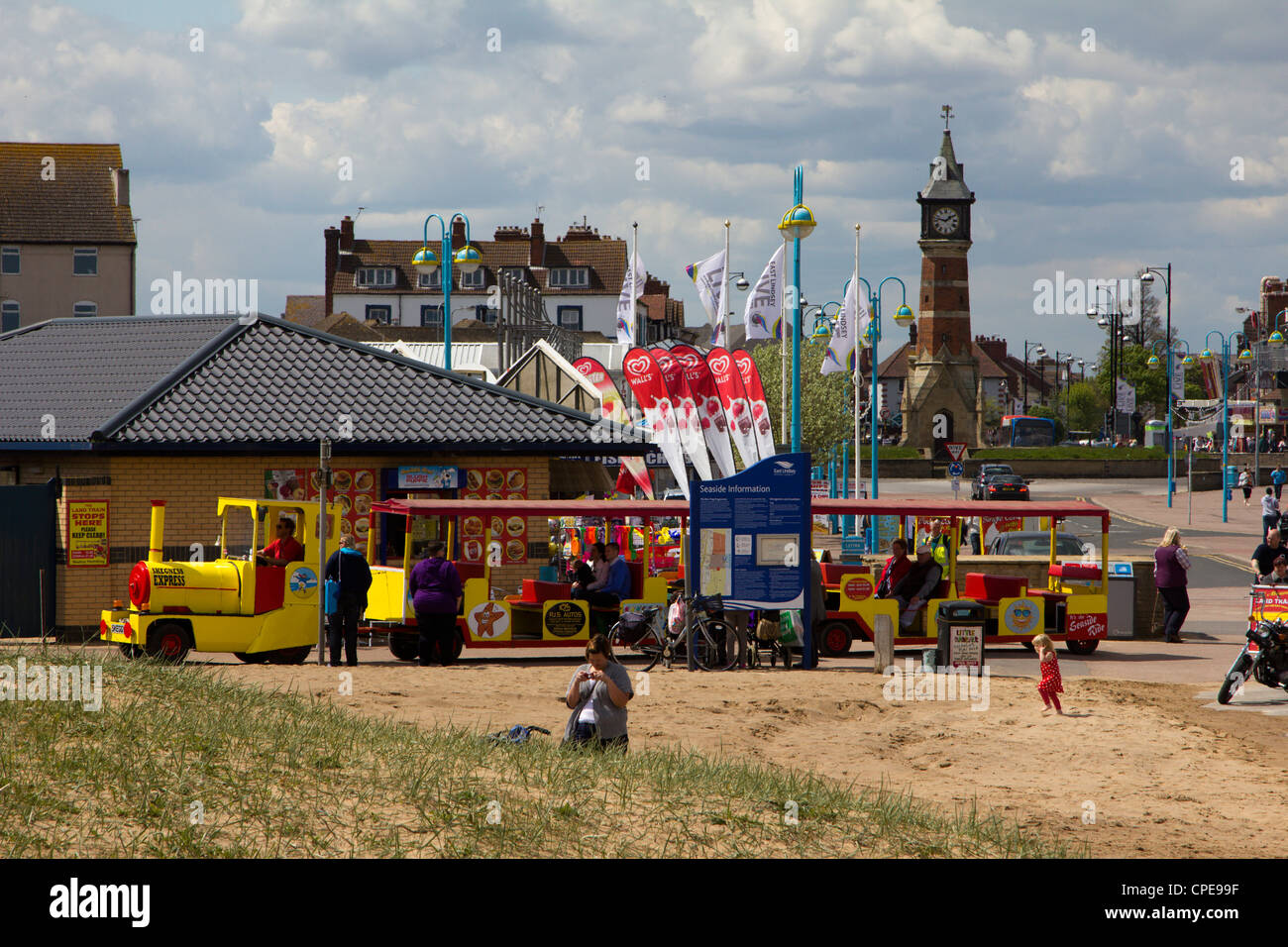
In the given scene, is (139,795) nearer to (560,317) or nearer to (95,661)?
(95,661)

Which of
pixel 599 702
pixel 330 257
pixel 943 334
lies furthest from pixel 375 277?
pixel 599 702

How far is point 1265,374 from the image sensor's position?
11706 centimetres

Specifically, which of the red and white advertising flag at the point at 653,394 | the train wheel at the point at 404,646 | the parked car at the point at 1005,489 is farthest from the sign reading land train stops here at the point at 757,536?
the parked car at the point at 1005,489

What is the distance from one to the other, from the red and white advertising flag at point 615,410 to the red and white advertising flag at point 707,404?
1.78m

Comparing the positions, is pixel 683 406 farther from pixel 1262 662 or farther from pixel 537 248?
pixel 537 248

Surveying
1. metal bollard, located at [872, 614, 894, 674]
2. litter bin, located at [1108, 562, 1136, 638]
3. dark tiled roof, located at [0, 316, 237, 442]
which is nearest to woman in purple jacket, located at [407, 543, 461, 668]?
metal bollard, located at [872, 614, 894, 674]

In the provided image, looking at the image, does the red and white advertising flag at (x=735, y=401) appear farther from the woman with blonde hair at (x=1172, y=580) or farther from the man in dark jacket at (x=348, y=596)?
the man in dark jacket at (x=348, y=596)

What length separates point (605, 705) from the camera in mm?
10656

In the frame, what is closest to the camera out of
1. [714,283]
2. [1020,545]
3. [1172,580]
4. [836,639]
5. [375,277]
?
[836,639]

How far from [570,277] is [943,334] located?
2861cm

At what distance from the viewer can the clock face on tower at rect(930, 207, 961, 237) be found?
107m

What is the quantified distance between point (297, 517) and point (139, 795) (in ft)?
32.5

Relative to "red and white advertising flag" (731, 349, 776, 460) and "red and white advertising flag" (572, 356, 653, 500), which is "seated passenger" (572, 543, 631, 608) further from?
"red and white advertising flag" (731, 349, 776, 460)
